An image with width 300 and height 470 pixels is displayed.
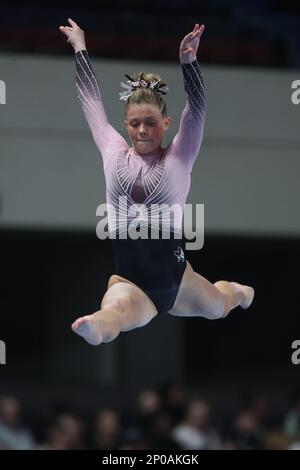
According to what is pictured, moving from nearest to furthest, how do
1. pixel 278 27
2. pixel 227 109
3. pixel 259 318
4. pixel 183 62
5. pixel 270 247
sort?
pixel 183 62, pixel 227 109, pixel 278 27, pixel 270 247, pixel 259 318

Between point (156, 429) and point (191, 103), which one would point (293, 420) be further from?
point (191, 103)

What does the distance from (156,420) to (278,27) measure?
3595mm

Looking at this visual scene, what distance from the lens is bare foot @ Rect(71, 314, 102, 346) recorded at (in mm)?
5254

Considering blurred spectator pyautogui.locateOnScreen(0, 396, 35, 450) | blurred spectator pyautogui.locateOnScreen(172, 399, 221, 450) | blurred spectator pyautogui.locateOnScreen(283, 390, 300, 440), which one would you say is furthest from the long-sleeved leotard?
blurred spectator pyautogui.locateOnScreen(283, 390, 300, 440)

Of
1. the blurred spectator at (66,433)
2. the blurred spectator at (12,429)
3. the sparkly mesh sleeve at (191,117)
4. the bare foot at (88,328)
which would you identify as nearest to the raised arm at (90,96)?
the sparkly mesh sleeve at (191,117)

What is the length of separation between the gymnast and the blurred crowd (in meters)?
3.17

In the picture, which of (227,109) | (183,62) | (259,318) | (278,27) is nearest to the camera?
(183,62)

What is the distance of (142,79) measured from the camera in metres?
5.85

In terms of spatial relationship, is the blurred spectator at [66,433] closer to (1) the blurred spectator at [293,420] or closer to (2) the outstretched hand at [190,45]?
(1) the blurred spectator at [293,420]

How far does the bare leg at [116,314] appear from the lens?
17.5ft

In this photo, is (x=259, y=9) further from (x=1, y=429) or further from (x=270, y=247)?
(x=1, y=429)

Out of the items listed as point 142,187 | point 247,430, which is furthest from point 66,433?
point 142,187

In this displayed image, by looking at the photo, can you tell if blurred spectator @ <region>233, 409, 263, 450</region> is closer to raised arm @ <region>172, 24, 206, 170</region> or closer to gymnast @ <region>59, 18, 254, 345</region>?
gymnast @ <region>59, 18, 254, 345</region>

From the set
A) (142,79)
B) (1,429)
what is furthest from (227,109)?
(142,79)
